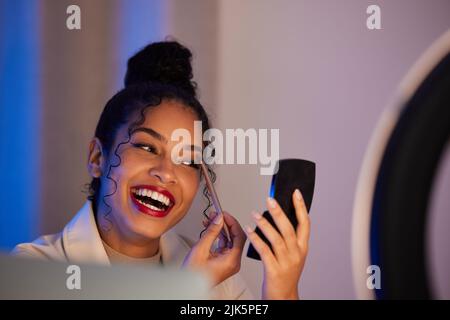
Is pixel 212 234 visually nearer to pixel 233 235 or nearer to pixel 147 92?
pixel 233 235

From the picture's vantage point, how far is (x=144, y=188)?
832 mm

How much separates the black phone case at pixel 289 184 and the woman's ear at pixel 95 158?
350 mm

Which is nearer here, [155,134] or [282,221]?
[282,221]

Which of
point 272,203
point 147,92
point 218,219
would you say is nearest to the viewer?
point 272,203

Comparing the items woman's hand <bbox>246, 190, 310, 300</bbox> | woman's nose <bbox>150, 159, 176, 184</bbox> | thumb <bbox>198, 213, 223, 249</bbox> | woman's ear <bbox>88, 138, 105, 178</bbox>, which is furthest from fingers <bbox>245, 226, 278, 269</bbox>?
woman's ear <bbox>88, 138, 105, 178</bbox>

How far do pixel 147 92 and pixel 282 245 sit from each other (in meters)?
0.39

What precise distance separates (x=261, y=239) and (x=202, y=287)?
0.18m

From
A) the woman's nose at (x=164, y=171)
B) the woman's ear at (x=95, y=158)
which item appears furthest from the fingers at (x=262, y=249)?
the woman's ear at (x=95, y=158)

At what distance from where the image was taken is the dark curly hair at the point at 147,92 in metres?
0.86

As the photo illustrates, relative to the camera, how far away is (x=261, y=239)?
0.66 meters

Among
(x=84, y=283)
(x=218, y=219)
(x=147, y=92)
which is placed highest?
(x=147, y=92)

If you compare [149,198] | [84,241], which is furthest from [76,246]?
[149,198]

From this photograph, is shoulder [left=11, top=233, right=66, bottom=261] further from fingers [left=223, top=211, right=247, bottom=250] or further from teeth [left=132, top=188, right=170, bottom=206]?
fingers [left=223, top=211, right=247, bottom=250]

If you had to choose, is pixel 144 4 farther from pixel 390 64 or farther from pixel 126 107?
pixel 390 64
